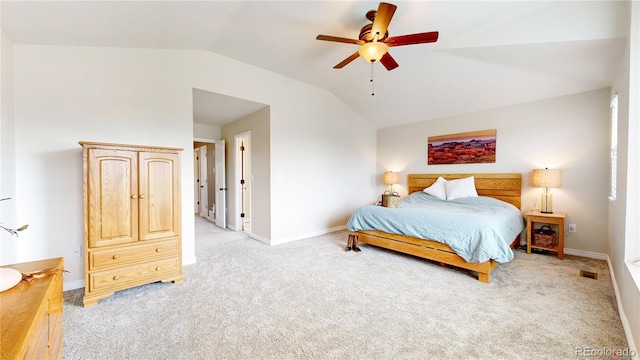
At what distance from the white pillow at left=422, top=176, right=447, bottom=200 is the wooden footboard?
60.3 inches

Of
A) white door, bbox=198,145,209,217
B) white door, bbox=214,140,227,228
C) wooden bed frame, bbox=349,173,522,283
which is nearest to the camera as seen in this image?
wooden bed frame, bbox=349,173,522,283

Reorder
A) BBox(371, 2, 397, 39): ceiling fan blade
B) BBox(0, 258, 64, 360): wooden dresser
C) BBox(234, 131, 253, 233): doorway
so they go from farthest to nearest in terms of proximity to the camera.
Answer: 1. BBox(234, 131, 253, 233): doorway
2. BBox(371, 2, 397, 39): ceiling fan blade
3. BBox(0, 258, 64, 360): wooden dresser

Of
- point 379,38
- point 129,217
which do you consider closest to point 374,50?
point 379,38

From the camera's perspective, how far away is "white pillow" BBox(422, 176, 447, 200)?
14.6 feet

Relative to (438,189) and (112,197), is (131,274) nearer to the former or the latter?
(112,197)

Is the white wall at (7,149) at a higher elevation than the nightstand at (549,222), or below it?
higher

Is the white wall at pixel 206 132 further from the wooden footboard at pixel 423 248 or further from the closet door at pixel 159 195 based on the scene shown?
the wooden footboard at pixel 423 248

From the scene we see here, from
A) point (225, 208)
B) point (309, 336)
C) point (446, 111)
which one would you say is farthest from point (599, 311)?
point (225, 208)

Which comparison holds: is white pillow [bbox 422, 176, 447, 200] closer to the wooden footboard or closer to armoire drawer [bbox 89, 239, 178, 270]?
the wooden footboard

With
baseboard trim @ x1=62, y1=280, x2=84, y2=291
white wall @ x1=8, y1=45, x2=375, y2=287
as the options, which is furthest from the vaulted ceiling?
baseboard trim @ x1=62, y1=280, x2=84, y2=291

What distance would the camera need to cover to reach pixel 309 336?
5.98ft

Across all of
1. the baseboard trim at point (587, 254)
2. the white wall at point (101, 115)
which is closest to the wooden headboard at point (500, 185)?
the baseboard trim at point (587, 254)

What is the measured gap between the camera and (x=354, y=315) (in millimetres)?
2078

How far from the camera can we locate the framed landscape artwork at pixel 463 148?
4289mm
